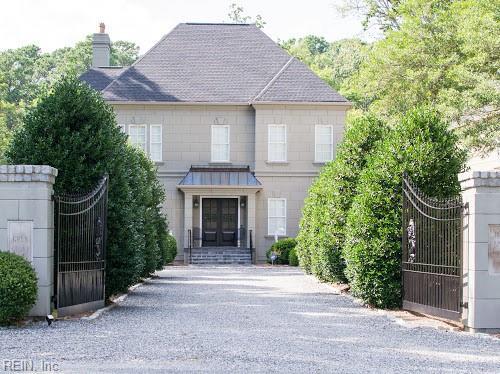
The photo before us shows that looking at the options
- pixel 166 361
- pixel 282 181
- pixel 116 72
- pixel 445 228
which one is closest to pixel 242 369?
pixel 166 361

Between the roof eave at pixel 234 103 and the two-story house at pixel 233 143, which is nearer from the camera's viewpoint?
the roof eave at pixel 234 103

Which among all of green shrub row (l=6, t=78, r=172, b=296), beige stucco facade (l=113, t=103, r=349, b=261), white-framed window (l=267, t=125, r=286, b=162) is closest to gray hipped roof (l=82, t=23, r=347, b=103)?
beige stucco facade (l=113, t=103, r=349, b=261)

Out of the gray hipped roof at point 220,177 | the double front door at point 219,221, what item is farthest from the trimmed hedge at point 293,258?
the double front door at point 219,221

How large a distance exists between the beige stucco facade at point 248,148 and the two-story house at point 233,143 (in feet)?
0.14

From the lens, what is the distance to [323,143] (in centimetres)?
3816

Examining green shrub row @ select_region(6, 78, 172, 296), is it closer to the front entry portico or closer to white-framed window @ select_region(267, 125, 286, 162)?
the front entry portico

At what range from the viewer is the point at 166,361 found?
9.52 m

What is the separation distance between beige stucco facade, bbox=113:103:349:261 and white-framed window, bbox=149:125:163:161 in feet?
0.58

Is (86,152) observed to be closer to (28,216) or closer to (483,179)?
(28,216)

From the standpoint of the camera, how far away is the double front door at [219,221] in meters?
38.6

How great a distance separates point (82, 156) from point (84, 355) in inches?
250

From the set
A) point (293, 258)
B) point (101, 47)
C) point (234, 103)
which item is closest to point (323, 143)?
point (234, 103)

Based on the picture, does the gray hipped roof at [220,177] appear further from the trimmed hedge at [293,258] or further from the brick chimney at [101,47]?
the brick chimney at [101,47]

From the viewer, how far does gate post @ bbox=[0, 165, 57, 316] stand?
1386cm
